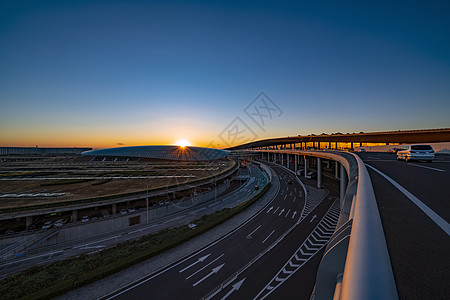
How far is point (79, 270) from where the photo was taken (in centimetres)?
Result: 1261

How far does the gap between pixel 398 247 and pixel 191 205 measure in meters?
31.0

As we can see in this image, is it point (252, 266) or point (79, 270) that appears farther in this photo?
point (252, 266)

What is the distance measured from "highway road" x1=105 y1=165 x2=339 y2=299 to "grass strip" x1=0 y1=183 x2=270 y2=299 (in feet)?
6.97

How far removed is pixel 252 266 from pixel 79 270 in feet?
40.5

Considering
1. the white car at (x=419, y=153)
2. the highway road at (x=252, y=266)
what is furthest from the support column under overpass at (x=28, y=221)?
the white car at (x=419, y=153)

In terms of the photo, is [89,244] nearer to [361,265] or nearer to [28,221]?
[28,221]

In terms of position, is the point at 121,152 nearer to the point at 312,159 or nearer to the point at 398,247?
the point at 312,159

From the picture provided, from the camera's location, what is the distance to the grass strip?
10.8 metres

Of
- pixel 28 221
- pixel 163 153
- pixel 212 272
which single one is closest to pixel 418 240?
pixel 212 272

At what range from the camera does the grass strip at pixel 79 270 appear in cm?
1084

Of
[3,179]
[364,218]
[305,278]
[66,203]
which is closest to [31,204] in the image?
[66,203]

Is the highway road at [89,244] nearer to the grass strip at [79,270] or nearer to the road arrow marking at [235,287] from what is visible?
the grass strip at [79,270]

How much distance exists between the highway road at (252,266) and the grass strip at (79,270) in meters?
2.12

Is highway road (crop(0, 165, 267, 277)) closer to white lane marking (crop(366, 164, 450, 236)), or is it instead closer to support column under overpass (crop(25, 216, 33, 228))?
support column under overpass (crop(25, 216, 33, 228))
